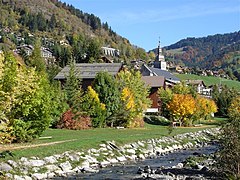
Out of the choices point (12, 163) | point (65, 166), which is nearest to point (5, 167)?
point (12, 163)

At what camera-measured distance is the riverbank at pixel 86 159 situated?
2570 cm

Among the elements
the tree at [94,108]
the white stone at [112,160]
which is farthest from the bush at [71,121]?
the white stone at [112,160]

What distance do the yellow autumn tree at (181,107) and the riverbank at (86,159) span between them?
71.1 feet

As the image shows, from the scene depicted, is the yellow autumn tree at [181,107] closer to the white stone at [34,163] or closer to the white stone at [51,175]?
the white stone at [34,163]

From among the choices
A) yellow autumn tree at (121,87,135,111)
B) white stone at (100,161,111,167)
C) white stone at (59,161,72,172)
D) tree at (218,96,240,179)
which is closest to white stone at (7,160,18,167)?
white stone at (59,161,72,172)

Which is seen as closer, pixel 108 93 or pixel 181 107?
pixel 108 93

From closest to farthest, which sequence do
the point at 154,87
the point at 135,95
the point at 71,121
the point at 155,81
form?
the point at 71,121
the point at 135,95
the point at 154,87
the point at 155,81

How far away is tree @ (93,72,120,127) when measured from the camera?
57906 millimetres

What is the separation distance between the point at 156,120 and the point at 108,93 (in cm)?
1954

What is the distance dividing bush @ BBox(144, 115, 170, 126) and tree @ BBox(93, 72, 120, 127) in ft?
51.7

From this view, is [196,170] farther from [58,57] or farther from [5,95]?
[58,57]

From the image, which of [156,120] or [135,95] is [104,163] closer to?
[135,95]

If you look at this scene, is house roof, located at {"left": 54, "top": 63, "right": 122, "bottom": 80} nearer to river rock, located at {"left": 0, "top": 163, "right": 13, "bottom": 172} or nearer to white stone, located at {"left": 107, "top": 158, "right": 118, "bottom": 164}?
white stone, located at {"left": 107, "top": 158, "right": 118, "bottom": 164}

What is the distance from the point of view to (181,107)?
71438mm
